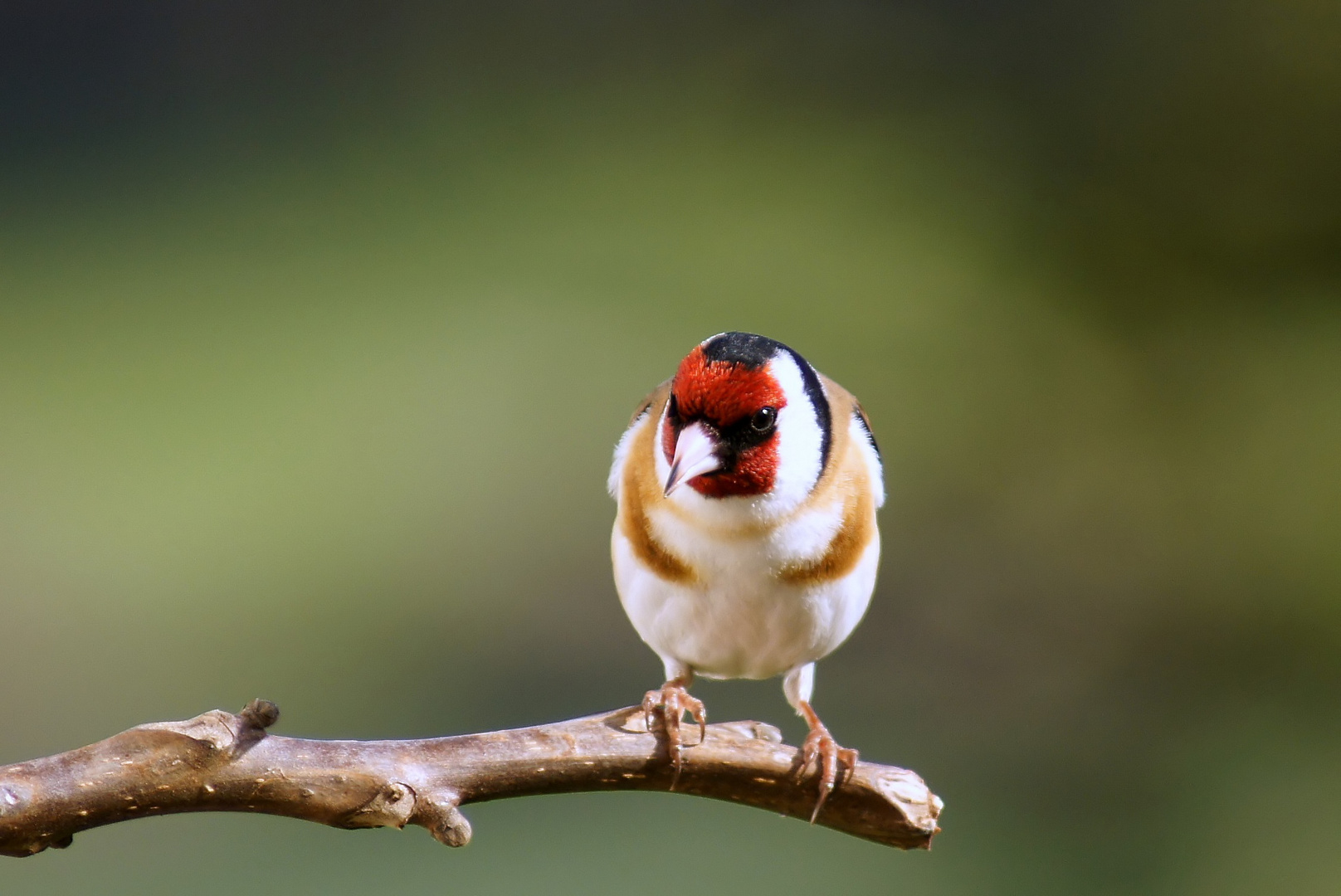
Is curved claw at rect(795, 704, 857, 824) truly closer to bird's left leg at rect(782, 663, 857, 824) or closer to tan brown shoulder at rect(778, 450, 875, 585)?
bird's left leg at rect(782, 663, 857, 824)

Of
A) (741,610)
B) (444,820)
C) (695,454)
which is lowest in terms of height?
(444,820)

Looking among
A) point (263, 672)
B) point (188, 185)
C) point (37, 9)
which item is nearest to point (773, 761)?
point (263, 672)

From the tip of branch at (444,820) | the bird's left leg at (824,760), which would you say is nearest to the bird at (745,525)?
the bird's left leg at (824,760)

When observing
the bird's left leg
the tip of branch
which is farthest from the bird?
the tip of branch

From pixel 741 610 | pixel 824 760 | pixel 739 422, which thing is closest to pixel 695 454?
pixel 739 422

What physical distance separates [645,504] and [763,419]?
0.47ft

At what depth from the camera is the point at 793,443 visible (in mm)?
895

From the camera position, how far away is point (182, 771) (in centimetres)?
78

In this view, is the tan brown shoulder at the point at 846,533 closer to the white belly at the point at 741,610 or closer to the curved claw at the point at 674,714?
the white belly at the point at 741,610

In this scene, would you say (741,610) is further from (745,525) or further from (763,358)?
(763,358)

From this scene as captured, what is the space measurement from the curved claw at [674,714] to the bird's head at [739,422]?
0.54 ft

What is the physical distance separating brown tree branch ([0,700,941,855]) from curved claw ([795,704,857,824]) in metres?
0.01

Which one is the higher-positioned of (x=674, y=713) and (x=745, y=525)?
(x=745, y=525)

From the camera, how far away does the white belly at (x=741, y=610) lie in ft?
3.02
